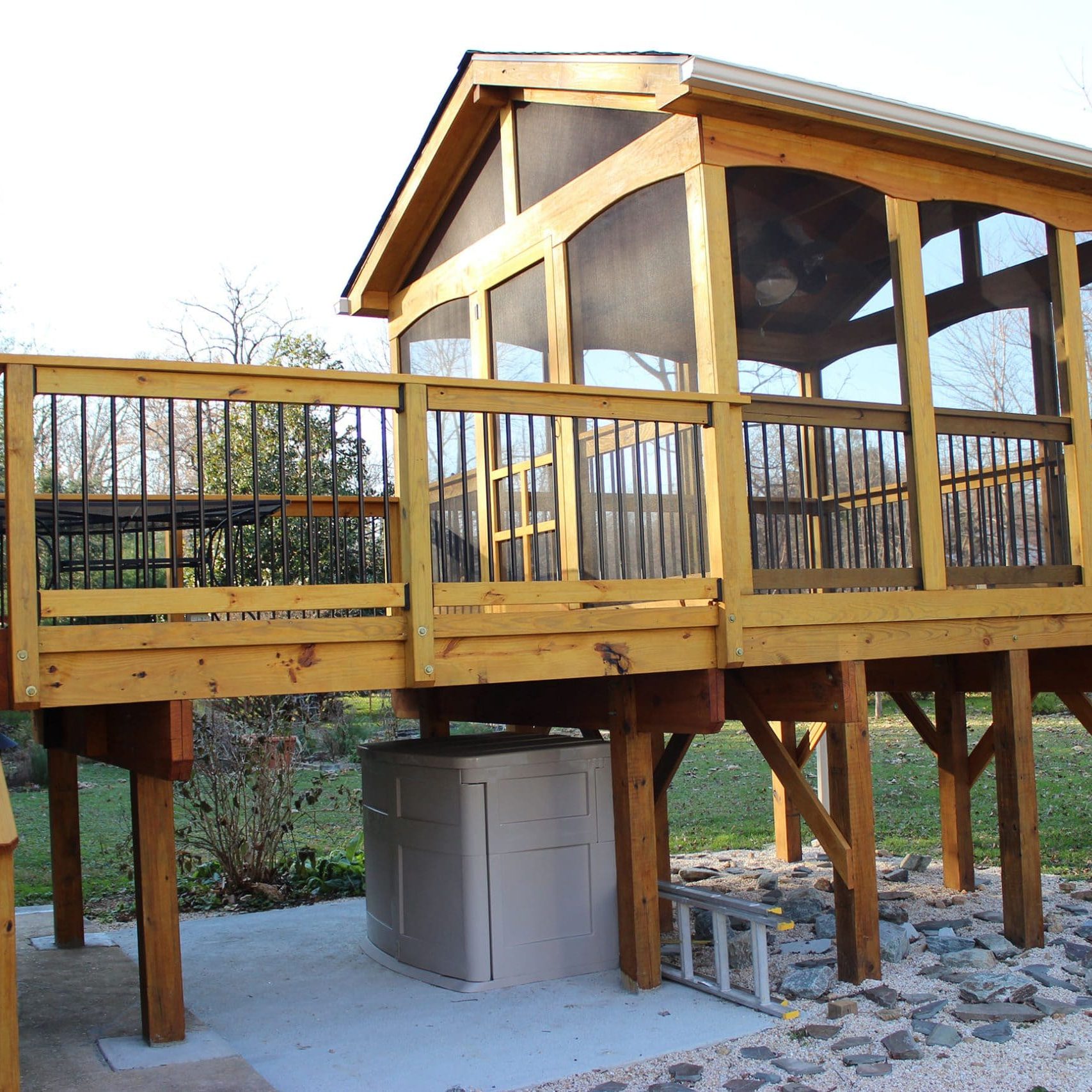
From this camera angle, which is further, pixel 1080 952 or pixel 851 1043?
pixel 1080 952

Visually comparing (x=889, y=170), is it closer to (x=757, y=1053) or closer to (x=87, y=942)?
(x=757, y=1053)

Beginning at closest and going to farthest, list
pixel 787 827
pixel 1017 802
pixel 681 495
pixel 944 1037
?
pixel 944 1037, pixel 681 495, pixel 1017 802, pixel 787 827

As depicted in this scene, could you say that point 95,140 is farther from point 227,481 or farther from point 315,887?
point 227,481

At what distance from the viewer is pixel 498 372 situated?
23.9 ft

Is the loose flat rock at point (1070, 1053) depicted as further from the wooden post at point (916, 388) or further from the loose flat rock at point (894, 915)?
the wooden post at point (916, 388)

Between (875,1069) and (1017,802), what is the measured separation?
7.59 ft

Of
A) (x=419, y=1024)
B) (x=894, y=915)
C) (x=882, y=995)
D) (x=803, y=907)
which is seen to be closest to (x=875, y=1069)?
(x=882, y=995)

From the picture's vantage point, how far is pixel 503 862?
18.9 ft

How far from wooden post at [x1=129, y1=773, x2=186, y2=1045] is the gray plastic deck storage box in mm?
1435

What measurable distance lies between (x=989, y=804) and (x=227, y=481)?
1084 centimetres

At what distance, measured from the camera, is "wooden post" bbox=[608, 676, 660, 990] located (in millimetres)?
5648

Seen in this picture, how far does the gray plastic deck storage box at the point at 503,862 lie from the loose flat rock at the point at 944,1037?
1.70m

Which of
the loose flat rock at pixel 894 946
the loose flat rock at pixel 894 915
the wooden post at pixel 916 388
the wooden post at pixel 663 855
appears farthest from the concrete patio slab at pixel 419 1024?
the wooden post at pixel 916 388

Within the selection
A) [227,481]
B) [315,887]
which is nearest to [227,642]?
Answer: [227,481]
